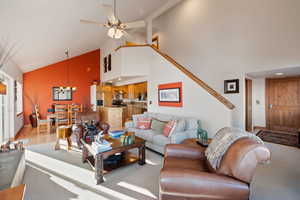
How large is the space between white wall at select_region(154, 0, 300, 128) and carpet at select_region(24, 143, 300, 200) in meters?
1.96

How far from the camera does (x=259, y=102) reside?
5.96m

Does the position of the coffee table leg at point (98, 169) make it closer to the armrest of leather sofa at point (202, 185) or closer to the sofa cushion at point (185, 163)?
the sofa cushion at point (185, 163)

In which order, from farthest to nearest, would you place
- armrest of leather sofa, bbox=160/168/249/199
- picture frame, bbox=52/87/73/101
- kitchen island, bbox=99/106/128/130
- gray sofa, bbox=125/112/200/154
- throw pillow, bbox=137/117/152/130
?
picture frame, bbox=52/87/73/101, kitchen island, bbox=99/106/128/130, throw pillow, bbox=137/117/152/130, gray sofa, bbox=125/112/200/154, armrest of leather sofa, bbox=160/168/249/199

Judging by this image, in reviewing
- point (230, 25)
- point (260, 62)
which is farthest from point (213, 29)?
point (260, 62)

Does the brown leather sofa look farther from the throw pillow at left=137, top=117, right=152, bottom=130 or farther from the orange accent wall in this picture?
the orange accent wall

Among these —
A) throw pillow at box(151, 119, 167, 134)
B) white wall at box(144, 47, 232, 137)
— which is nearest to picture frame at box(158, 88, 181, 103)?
white wall at box(144, 47, 232, 137)

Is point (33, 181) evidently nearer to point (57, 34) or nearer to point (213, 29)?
point (57, 34)

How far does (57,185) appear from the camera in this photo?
2.23 metres

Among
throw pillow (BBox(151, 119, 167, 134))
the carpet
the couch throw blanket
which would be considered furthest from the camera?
throw pillow (BBox(151, 119, 167, 134))

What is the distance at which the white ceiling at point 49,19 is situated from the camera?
2830mm

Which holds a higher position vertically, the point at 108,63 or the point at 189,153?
the point at 108,63

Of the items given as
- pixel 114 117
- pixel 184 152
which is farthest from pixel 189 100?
pixel 114 117

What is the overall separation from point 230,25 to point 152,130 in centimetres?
396

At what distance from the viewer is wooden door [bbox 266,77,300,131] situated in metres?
5.26
